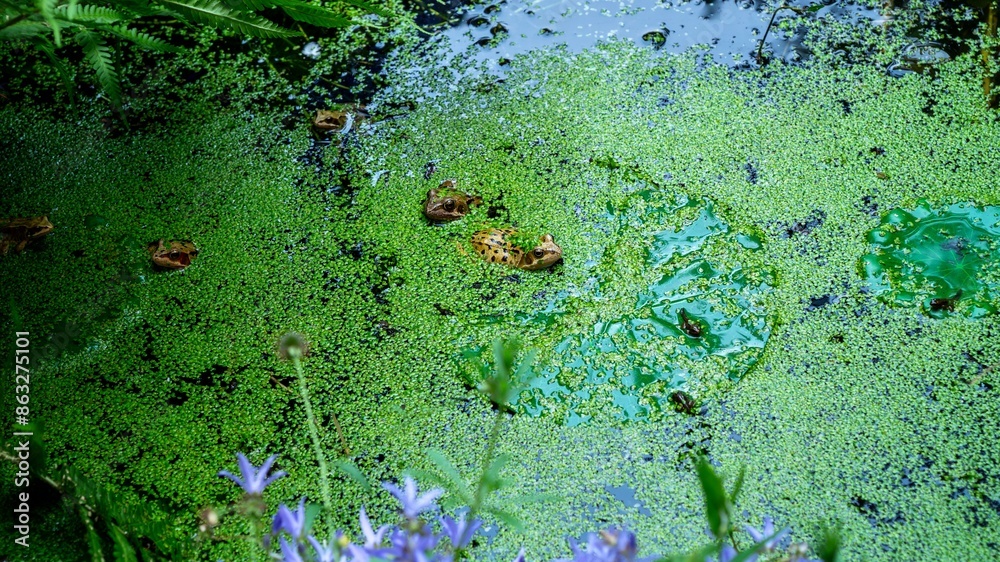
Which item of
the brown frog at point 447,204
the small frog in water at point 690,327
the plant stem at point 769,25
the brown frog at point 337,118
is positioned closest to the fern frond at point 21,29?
the brown frog at point 337,118

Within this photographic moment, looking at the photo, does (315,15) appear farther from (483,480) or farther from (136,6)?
(483,480)

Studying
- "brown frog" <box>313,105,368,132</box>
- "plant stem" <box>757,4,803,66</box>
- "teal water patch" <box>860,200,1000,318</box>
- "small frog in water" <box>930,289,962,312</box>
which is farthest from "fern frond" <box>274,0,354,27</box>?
"small frog in water" <box>930,289,962,312</box>

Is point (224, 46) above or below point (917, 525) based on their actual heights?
above

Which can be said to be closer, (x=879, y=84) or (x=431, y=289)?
(x=431, y=289)

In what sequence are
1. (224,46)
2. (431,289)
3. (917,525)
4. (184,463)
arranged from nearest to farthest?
(917,525) < (184,463) < (431,289) < (224,46)

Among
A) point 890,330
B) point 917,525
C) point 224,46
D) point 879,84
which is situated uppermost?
point 224,46

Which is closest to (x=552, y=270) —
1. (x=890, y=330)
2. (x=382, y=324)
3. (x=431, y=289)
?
(x=431, y=289)

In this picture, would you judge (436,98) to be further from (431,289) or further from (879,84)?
(879,84)
